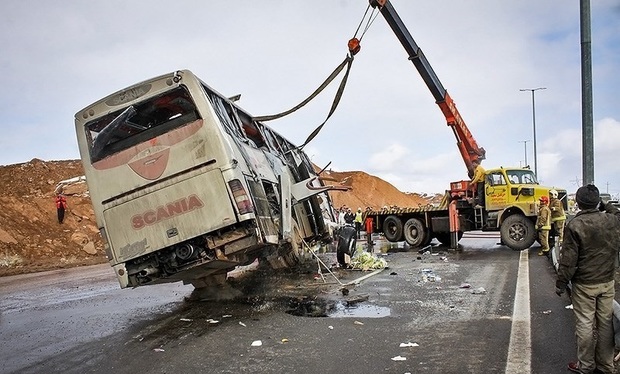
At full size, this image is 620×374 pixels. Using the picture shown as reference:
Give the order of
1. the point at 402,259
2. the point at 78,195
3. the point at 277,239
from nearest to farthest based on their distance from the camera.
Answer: the point at 277,239 < the point at 402,259 < the point at 78,195

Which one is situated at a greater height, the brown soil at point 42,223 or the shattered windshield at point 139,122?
the shattered windshield at point 139,122

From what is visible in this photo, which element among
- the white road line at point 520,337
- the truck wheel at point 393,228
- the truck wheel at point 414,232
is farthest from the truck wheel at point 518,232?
the white road line at point 520,337

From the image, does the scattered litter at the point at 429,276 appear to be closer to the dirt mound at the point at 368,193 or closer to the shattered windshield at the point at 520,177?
the shattered windshield at the point at 520,177

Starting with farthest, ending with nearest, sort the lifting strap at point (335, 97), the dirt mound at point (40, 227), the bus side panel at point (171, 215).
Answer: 1. the dirt mound at point (40, 227)
2. the lifting strap at point (335, 97)
3. the bus side panel at point (171, 215)

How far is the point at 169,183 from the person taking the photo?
645 centimetres

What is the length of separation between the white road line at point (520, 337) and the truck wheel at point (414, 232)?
9102 millimetres

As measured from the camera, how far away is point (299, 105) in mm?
8688

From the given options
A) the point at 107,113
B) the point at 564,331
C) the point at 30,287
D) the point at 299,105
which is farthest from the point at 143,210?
the point at 30,287

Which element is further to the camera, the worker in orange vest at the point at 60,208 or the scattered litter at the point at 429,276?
the worker in orange vest at the point at 60,208

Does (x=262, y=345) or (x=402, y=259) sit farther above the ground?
(x=262, y=345)

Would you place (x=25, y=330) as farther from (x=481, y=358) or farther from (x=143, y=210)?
(x=481, y=358)

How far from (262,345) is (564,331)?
9.88ft

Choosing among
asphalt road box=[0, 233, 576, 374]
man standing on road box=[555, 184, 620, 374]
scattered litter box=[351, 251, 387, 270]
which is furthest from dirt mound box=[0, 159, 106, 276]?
man standing on road box=[555, 184, 620, 374]

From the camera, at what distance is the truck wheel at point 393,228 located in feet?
59.4
